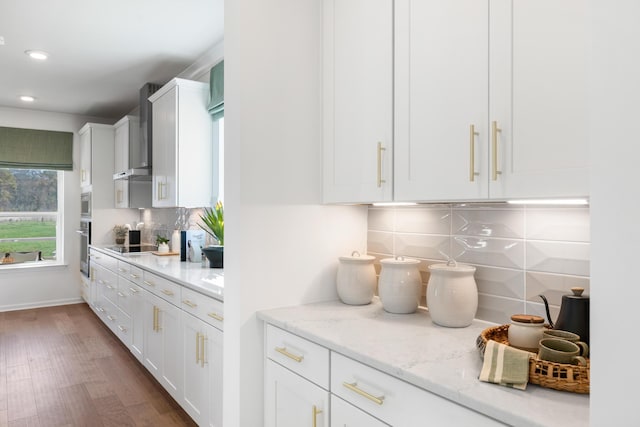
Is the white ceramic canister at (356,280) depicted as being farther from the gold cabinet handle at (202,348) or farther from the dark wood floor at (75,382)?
the dark wood floor at (75,382)

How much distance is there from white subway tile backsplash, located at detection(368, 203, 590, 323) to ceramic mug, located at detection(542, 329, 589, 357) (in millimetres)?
241

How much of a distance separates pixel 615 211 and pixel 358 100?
1116 millimetres

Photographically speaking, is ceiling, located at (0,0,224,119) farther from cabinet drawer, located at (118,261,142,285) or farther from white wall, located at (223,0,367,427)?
cabinet drawer, located at (118,261,142,285)

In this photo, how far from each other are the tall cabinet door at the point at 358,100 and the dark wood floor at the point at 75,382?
77.1 inches

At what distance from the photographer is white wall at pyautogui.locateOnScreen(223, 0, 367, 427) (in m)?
1.69

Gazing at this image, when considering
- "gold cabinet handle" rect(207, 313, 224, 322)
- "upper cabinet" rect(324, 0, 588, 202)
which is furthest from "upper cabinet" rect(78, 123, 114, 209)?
"upper cabinet" rect(324, 0, 588, 202)

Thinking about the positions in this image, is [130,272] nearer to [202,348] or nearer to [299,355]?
[202,348]

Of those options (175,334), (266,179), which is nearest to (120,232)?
(175,334)

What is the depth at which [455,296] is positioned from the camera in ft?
4.84

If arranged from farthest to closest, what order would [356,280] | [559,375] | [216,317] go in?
[216,317]
[356,280]
[559,375]

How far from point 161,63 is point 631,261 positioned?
417 cm

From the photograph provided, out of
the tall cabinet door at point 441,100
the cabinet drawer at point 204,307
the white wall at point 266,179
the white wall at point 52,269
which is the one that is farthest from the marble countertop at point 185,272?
the white wall at point 52,269

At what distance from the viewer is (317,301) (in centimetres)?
188

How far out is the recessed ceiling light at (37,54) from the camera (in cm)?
373
